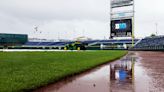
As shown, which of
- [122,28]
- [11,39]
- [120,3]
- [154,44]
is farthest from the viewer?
[11,39]

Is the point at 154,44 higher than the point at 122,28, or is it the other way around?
the point at 122,28

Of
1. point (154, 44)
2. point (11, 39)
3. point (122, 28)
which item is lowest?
point (154, 44)

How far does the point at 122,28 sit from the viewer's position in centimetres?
6581

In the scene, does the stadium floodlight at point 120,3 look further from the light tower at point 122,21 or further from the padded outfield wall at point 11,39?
the padded outfield wall at point 11,39

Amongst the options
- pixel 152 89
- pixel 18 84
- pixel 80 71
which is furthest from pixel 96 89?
pixel 80 71

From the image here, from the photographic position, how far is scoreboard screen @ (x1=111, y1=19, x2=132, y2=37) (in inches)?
2562

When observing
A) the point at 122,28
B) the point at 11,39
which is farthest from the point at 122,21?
the point at 11,39

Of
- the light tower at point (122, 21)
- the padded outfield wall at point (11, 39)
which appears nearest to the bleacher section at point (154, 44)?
the light tower at point (122, 21)

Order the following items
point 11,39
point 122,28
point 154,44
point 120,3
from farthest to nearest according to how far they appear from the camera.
→ point 11,39 → point 154,44 → point 120,3 → point 122,28

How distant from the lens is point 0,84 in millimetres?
7340

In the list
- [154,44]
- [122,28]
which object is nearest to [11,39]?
[122,28]

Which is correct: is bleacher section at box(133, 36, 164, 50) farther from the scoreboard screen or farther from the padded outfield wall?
the padded outfield wall

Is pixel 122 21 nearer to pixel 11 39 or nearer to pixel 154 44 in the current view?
pixel 154 44

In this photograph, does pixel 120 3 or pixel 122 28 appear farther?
pixel 120 3
